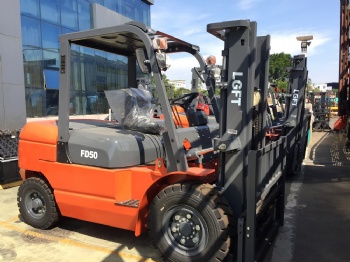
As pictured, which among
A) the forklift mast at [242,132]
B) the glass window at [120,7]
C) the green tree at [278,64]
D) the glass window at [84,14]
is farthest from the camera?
the green tree at [278,64]

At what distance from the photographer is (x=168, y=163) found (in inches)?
139

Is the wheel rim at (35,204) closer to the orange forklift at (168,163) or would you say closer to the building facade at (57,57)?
the orange forklift at (168,163)

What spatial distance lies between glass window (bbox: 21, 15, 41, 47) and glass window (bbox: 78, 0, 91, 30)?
3.56 metres

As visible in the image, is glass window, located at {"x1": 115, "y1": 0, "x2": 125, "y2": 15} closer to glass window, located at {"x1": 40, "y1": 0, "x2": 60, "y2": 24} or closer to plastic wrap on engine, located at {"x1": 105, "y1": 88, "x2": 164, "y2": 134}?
glass window, located at {"x1": 40, "y1": 0, "x2": 60, "y2": 24}

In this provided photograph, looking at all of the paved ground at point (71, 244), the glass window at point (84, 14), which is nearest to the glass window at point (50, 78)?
the glass window at point (84, 14)

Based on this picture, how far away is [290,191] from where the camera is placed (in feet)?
22.4

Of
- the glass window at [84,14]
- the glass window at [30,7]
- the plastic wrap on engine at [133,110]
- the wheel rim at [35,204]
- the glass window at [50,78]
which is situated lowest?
the wheel rim at [35,204]

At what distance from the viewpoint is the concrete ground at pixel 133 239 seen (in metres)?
3.96

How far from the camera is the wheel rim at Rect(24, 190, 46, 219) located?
4.69m

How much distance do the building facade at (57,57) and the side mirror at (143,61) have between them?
10816 millimetres

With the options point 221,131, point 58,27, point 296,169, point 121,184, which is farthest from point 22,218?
point 58,27

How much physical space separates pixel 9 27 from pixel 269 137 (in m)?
11.8

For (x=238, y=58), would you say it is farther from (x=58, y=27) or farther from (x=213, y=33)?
(x=58, y=27)

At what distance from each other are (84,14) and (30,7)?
4.39 meters
